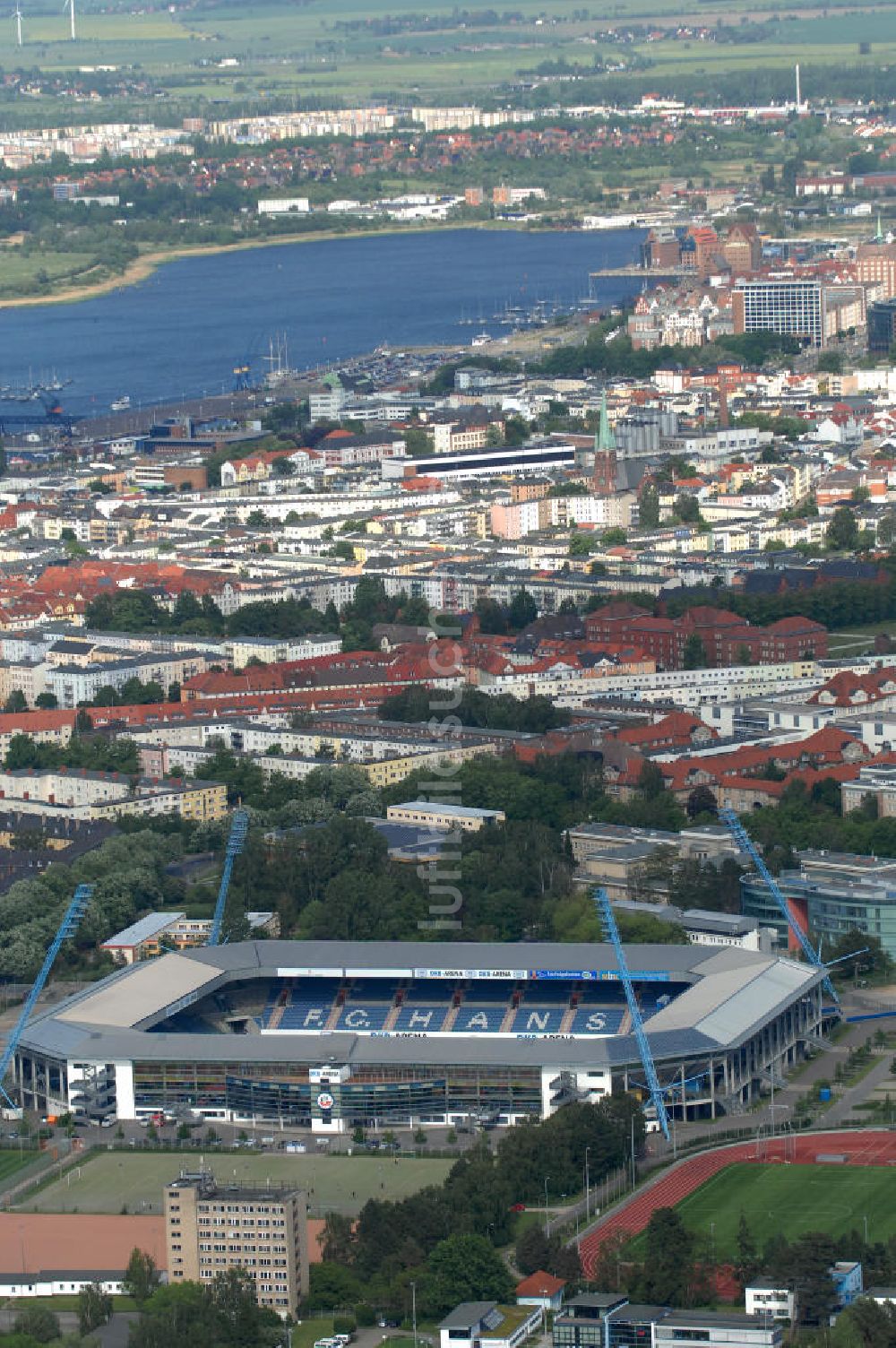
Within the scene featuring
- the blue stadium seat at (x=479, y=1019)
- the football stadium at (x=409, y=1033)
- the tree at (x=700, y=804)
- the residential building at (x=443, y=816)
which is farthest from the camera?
the tree at (x=700, y=804)

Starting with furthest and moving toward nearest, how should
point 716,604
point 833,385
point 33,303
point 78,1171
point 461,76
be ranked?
1. point 461,76
2. point 33,303
3. point 833,385
4. point 716,604
5. point 78,1171

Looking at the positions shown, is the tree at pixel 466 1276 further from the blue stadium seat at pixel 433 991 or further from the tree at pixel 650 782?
the tree at pixel 650 782

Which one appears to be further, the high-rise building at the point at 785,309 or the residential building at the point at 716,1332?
the high-rise building at the point at 785,309

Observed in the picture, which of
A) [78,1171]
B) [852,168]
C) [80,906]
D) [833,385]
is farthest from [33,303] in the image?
[78,1171]

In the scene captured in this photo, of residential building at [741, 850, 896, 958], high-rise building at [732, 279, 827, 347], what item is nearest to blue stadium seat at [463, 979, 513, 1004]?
residential building at [741, 850, 896, 958]

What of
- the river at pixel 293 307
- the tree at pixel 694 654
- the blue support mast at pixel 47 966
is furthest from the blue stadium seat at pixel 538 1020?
the river at pixel 293 307

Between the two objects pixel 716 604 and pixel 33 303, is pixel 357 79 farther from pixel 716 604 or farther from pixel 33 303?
pixel 716 604
